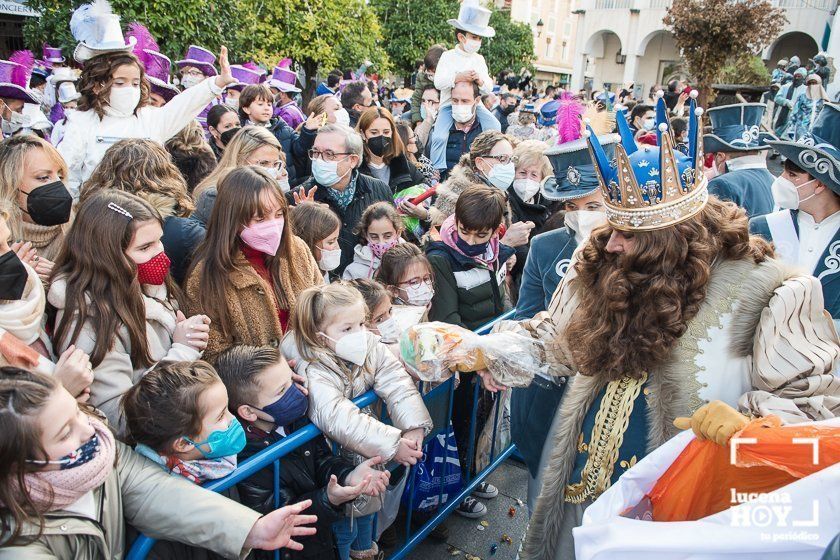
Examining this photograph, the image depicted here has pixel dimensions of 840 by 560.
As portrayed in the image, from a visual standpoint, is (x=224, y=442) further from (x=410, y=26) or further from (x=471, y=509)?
(x=410, y=26)

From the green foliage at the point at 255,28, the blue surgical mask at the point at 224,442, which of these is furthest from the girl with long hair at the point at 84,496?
the green foliage at the point at 255,28

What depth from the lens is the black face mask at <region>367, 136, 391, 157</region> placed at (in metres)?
5.39

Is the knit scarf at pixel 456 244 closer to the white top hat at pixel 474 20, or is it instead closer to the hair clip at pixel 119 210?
the hair clip at pixel 119 210

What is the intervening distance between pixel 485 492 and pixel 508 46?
36.5 m

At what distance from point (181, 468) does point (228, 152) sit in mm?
2507

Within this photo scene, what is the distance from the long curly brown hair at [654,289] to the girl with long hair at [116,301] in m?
1.57

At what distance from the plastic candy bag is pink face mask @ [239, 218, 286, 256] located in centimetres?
85

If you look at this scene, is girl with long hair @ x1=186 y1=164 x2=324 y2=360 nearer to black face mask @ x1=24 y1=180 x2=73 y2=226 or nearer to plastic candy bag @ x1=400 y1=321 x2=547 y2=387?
black face mask @ x1=24 y1=180 x2=73 y2=226

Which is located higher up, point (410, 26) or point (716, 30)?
point (410, 26)

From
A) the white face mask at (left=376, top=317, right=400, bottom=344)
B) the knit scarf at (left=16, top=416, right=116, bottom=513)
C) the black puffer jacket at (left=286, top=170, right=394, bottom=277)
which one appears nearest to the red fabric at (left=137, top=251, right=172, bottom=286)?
the knit scarf at (left=16, top=416, right=116, bottom=513)

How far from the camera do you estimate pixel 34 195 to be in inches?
107

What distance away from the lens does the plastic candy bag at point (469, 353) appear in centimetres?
230

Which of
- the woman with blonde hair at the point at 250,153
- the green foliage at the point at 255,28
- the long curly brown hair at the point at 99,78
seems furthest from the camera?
the green foliage at the point at 255,28

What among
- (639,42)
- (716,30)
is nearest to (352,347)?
(716,30)
